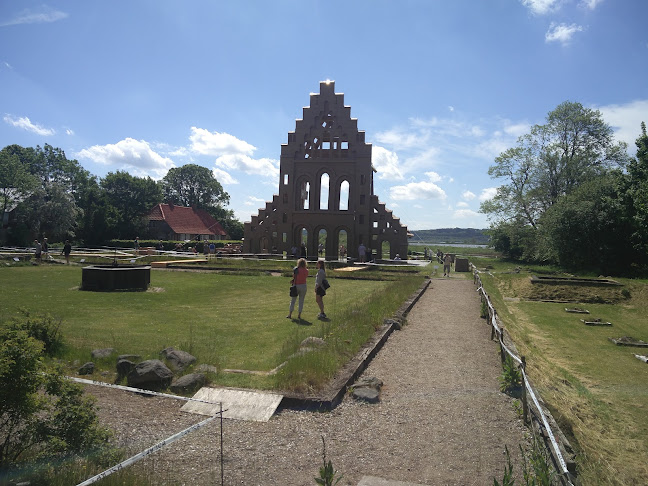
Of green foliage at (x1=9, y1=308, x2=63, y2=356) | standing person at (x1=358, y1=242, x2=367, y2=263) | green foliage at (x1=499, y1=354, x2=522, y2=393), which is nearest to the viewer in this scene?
green foliage at (x1=499, y1=354, x2=522, y2=393)

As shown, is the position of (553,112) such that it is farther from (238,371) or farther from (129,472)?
(129,472)

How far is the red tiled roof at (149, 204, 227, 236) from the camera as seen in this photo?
213 feet

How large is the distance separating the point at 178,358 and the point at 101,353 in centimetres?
148

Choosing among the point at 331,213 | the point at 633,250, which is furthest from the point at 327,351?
the point at 331,213

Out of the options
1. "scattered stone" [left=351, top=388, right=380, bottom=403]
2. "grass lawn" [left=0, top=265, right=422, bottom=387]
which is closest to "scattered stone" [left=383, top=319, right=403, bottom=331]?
"grass lawn" [left=0, top=265, right=422, bottom=387]

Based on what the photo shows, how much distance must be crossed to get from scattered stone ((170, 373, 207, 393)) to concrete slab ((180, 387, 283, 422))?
0.63ft

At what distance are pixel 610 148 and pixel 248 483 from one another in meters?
45.7

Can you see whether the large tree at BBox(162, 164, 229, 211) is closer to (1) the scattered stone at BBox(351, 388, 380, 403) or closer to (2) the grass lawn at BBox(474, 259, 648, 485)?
(2) the grass lawn at BBox(474, 259, 648, 485)

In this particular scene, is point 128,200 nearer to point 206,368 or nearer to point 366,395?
point 206,368

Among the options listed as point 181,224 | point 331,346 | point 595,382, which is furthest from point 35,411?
point 181,224

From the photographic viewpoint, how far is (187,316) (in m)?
12.6

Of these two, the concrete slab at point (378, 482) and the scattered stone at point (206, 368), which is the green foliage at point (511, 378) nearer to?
the concrete slab at point (378, 482)

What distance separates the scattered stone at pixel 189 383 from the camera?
653 centimetres

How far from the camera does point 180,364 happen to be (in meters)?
7.30
